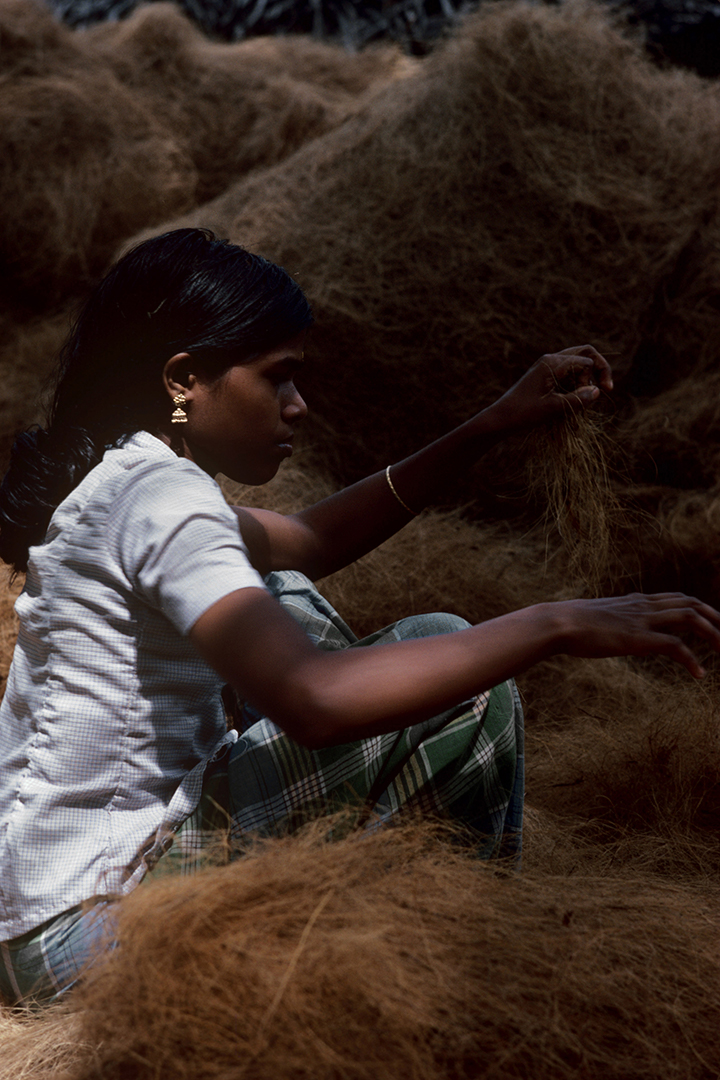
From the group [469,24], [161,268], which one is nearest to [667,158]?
[469,24]

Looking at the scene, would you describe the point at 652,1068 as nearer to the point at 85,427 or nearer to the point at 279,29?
the point at 85,427

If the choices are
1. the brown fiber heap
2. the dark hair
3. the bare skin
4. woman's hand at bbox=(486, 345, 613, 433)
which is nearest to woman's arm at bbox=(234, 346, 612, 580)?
woman's hand at bbox=(486, 345, 613, 433)

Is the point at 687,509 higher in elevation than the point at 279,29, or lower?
lower

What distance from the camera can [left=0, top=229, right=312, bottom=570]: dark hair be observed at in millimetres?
1288

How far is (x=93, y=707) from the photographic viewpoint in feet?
3.84

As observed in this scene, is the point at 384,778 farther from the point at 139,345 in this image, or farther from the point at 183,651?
the point at 139,345

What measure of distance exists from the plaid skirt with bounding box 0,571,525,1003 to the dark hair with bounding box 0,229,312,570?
43 centimetres

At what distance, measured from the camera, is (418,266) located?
2.67 m

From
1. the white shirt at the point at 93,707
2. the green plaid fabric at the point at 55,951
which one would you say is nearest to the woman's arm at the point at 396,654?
the white shirt at the point at 93,707

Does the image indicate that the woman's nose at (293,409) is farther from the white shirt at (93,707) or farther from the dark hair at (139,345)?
the white shirt at (93,707)

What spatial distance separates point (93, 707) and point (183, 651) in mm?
127

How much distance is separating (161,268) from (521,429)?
2.11 feet

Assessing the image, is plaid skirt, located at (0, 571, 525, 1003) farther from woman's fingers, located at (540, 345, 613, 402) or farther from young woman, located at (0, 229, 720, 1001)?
woman's fingers, located at (540, 345, 613, 402)

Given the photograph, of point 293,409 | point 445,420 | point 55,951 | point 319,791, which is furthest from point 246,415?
point 445,420
